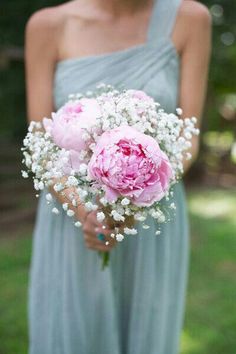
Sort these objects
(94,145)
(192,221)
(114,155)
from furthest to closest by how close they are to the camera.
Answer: (192,221) < (94,145) < (114,155)

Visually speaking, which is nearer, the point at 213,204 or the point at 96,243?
the point at 96,243

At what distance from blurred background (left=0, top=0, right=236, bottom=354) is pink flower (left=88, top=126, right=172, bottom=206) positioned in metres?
2.69

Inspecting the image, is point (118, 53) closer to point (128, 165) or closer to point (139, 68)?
point (139, 68)

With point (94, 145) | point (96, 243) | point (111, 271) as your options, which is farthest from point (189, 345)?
point (94, 145)

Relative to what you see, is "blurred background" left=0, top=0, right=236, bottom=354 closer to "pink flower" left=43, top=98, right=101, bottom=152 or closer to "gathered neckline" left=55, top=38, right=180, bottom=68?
"gathered neckline" left=55, top=38, right=180, bottom=68

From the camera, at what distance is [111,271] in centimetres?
252

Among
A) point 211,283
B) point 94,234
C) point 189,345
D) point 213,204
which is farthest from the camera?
point 213,204

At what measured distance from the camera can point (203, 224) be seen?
810cm

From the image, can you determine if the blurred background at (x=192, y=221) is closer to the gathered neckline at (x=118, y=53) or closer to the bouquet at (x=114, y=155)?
the gathered neckline at (x=118, y=53)

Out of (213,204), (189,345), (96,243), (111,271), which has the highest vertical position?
(96,243)

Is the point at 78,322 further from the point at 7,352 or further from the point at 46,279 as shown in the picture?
the point at 7,352

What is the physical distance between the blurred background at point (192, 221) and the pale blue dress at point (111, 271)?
1.81 meters

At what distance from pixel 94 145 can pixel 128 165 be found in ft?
0.51

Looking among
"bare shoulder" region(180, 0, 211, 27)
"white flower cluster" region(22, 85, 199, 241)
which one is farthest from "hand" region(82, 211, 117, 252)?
"bare shoulder" region(180, 0, 211, 27)
